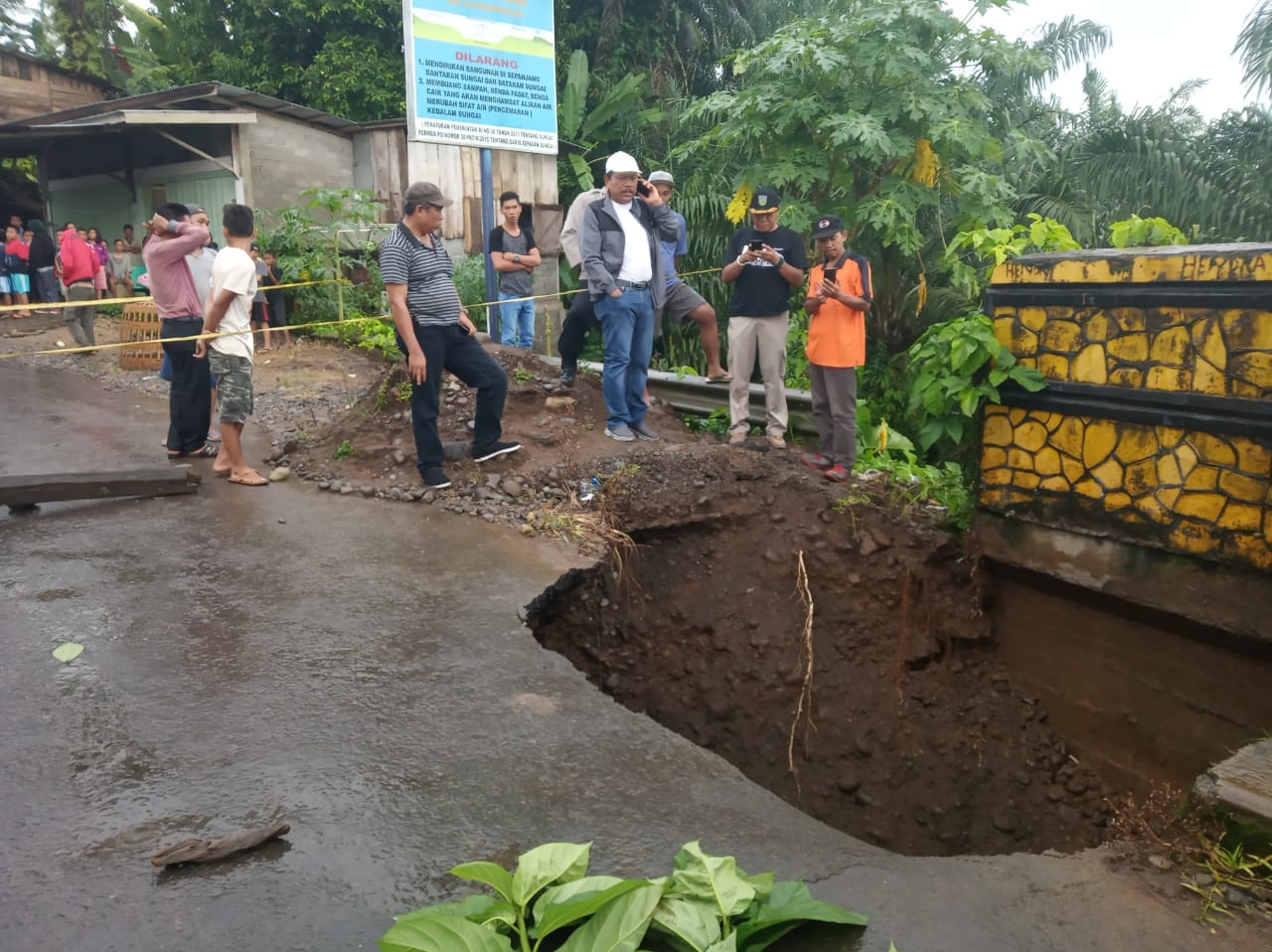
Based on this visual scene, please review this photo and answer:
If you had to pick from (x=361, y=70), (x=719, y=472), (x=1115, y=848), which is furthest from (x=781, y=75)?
(x=361, y=70)

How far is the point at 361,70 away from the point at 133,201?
488cm

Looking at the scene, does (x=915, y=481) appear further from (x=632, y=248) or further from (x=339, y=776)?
(x=339, y=776)

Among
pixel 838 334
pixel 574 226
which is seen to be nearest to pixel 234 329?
pixel 574 226

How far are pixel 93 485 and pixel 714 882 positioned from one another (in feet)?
15.4

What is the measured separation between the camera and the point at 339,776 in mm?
2857

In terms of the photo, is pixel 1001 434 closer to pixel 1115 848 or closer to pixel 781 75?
pixel 1115 848

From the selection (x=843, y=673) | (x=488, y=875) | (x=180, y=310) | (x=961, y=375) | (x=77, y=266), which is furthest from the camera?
(x=77, y=266)

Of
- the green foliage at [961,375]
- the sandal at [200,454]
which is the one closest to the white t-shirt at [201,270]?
the sandal at [200,454]

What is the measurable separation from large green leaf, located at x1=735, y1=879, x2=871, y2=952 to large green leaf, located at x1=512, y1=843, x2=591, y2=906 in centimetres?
41

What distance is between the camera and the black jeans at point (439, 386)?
5699 millimetres

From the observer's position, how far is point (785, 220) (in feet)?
30.4

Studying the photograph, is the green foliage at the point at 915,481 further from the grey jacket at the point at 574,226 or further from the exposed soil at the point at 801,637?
the grey jacket at the point at 574,226

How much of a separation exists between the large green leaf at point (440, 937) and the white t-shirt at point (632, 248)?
5.12m

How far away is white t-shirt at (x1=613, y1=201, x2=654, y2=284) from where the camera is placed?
654 centimetres
